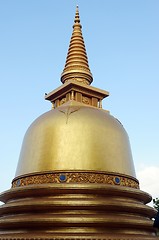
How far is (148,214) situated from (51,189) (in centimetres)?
339

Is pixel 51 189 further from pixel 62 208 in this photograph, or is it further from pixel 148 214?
pixel 148 214

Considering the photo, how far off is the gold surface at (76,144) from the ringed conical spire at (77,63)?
2557 mm

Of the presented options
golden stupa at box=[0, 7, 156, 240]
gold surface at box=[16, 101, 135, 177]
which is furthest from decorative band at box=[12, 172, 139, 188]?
gold surface at box=[16, 101, 135, 177]

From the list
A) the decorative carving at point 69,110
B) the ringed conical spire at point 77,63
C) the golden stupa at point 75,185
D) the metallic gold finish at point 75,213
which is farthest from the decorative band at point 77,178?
the ringed conical spire at point 77,63

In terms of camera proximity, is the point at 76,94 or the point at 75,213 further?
the point at 76,94

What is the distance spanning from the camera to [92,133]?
1207cm

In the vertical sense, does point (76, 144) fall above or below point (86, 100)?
below

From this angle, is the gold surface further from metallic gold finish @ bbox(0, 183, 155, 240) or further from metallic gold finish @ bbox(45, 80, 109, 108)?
metallic gold finish @ bbox(45, 80, 109, 108)

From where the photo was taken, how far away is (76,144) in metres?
11.7

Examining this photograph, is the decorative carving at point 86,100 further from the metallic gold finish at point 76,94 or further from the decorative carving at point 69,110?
the decorative carving at point 69,110

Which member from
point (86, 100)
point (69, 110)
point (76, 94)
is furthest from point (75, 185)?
point (86, 100)

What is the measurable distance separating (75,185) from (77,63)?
7025mm

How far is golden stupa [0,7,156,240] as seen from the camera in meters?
9.87

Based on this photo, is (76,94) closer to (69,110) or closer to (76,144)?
(69,110)
